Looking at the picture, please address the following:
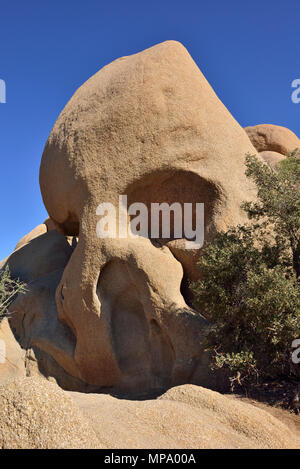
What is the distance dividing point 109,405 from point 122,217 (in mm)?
5344

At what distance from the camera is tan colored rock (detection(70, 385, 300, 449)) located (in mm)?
4617

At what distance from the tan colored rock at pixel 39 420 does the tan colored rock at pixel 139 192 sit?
528cm

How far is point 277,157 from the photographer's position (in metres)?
17.4

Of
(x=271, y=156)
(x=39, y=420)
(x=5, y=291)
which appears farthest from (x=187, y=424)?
(x=271, y=156)

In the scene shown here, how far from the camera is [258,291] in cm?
730

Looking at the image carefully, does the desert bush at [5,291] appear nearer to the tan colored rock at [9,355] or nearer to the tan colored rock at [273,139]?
the tan colored rock at [9,355]

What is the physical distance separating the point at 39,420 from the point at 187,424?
1917 mm

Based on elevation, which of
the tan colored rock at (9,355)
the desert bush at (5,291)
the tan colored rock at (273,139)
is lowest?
the tan colored rock at (9,355)

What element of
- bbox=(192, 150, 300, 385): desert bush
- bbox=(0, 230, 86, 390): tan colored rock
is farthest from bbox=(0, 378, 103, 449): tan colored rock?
bbox=(0, 230, 86, 390): tan colored rock

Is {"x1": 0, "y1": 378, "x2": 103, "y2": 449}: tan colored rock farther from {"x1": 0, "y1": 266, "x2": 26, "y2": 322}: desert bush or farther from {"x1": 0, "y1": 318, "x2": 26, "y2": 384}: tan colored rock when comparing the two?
{"x1": 0, "y1": 266, "x2": 26, "y2": 322}: desert bush

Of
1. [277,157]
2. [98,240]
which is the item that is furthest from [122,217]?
[277,157]

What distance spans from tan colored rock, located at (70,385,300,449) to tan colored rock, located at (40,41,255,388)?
349 centimetres

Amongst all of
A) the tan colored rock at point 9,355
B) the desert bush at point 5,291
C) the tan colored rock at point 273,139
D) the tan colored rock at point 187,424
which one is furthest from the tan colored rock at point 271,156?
the tan colored rock at point 187,424

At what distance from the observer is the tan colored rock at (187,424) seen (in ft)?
15.1
